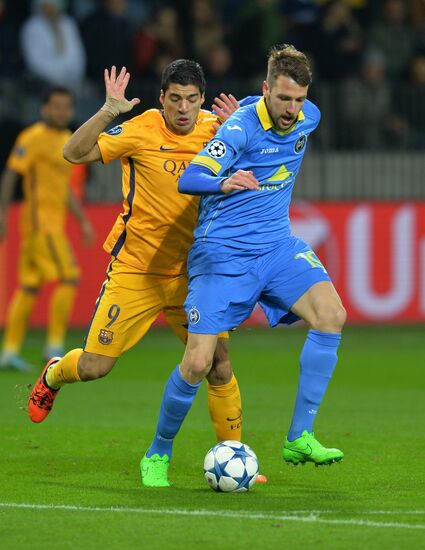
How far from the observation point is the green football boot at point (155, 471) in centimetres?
768

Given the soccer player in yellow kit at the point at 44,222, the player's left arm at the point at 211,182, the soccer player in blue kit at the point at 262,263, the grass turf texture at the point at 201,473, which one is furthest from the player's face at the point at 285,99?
the soccer player in yellow kit at the point at 44,222

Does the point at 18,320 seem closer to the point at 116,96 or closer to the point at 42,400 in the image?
the point at 42,400

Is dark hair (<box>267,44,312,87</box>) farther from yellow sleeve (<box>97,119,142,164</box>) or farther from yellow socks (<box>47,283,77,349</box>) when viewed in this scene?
yellow socks (<box>47,283,77,349</box>)

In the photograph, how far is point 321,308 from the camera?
7508 millimetres

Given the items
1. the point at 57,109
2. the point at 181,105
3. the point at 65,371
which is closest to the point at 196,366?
the point at 65,371

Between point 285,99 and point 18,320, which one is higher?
point 285,99

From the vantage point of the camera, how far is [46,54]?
1716cm

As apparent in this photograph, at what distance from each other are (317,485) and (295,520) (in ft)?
3.65

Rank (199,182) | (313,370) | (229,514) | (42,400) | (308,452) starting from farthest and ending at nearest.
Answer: (42,400), (313,370), (308,452), (199,182), (229,514)

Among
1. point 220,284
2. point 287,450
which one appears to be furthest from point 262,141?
point 287,450

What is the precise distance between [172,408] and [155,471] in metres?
0.37

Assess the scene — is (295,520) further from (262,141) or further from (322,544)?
(262,141)

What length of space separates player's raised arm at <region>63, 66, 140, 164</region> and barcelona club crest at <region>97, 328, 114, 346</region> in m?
0.97

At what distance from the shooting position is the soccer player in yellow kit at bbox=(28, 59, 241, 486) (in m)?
7.94
